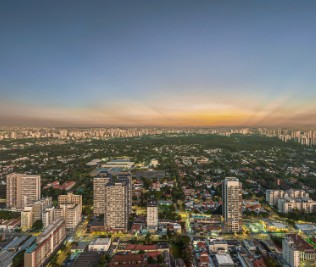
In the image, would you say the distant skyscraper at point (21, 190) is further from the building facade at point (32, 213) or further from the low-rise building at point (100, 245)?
the low-rise building at point (100, 245)

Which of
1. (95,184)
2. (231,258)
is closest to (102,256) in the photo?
(231,258)

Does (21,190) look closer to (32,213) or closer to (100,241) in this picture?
(32,213)

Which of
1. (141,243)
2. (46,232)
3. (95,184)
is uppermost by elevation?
(95,184)

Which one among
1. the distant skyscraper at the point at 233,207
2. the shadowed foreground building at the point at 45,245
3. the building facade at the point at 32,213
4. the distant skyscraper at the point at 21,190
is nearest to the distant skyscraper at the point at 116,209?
the shadowed foreground building at the point at 45,245

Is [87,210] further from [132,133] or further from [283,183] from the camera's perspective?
[132,133]

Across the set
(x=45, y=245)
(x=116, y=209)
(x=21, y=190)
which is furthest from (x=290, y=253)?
(x=21, y=190)

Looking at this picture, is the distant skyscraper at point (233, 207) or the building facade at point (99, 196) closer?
the distant skyscraper at point (233, 207)
